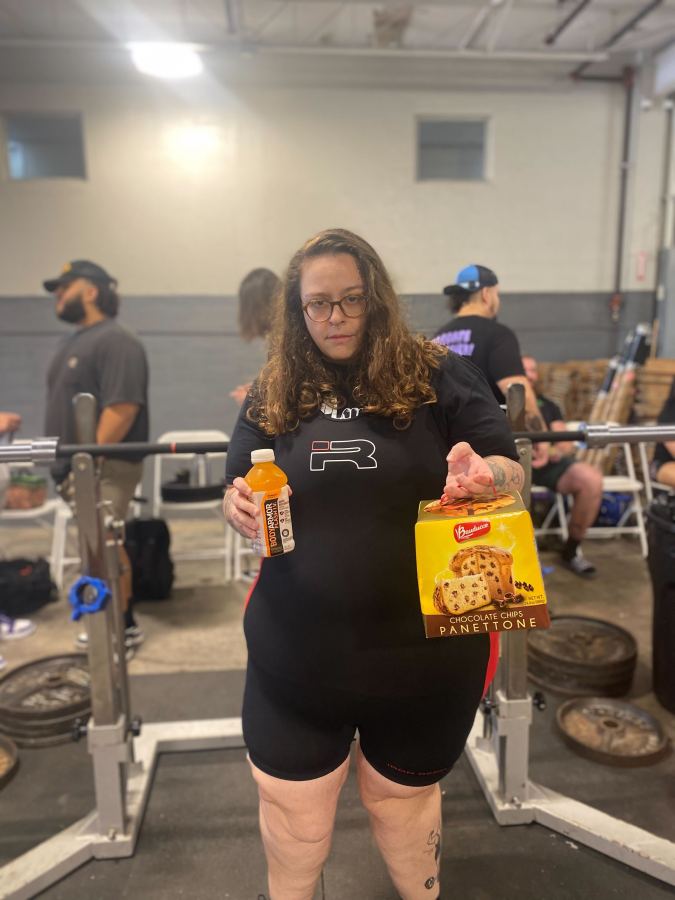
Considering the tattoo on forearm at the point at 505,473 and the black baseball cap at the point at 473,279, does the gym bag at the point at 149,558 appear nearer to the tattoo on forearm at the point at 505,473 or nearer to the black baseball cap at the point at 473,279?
the black baseball cap at the point at 473,279

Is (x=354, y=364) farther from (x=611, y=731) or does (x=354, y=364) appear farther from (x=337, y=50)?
(x=337, y=50)

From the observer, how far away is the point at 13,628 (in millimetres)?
3184

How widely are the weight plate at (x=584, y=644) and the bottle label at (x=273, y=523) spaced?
1893mm

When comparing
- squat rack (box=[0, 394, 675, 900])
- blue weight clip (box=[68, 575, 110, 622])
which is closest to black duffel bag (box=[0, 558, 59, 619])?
squat rack (box=[0, 394, 675, 900])

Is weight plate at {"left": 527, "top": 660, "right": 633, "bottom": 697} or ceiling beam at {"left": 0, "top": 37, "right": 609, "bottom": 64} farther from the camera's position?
ceiling beam at {"left": 0, "top": 37, "right": 609, "bottom": 64}

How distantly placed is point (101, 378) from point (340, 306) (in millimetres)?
1936

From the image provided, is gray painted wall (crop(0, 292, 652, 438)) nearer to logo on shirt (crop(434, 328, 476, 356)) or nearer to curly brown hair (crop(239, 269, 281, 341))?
curly brown hair (crop(239, 269, 281, 341))

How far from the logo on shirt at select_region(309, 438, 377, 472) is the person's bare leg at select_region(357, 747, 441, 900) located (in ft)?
1.96

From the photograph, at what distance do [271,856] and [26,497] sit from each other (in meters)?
3.26

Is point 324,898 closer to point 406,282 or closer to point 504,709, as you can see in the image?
point 504,709

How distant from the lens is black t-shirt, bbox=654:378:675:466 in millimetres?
2227

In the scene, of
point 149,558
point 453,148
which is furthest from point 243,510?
point 453,148

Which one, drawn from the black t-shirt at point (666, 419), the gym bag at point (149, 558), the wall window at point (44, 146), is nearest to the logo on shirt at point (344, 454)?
the black t-shirt at point (666, 419)

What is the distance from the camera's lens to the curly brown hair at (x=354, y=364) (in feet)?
3.52
